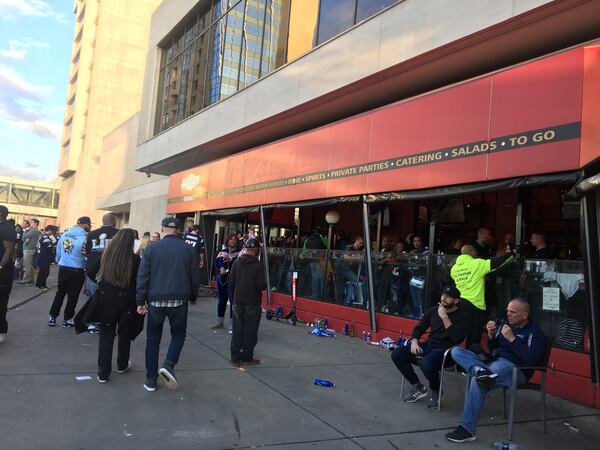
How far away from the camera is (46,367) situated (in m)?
5.52

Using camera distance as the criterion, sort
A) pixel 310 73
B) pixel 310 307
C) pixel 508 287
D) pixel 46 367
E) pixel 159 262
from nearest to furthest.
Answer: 1. pixel 159 262
2. pixel 46 367
3. pixel 508 287
4. pixel 310 307
5. pixel 310 73

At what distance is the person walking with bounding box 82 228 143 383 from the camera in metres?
5.18

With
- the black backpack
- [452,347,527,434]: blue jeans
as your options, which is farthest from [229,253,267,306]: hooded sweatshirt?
the black backpack

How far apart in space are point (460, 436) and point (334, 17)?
10.1 meters

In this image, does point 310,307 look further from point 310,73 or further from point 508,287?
point 310,73

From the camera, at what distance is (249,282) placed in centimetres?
643

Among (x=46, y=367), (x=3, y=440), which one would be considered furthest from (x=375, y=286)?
(x=3, y=440)

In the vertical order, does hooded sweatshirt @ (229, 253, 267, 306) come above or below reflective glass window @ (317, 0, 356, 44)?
below

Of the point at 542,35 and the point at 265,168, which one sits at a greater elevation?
the point at 542,35

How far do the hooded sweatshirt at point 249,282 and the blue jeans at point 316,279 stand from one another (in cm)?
402

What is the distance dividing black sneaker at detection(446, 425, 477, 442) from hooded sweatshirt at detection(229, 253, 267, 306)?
2960 millimetres

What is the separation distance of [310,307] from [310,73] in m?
5.57

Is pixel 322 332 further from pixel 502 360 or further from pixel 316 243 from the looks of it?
pixel 502 360

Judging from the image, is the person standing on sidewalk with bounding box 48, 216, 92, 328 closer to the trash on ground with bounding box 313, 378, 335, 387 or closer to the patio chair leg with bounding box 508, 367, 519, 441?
the trash on ground with bounding box 313, 378, 335, 387
